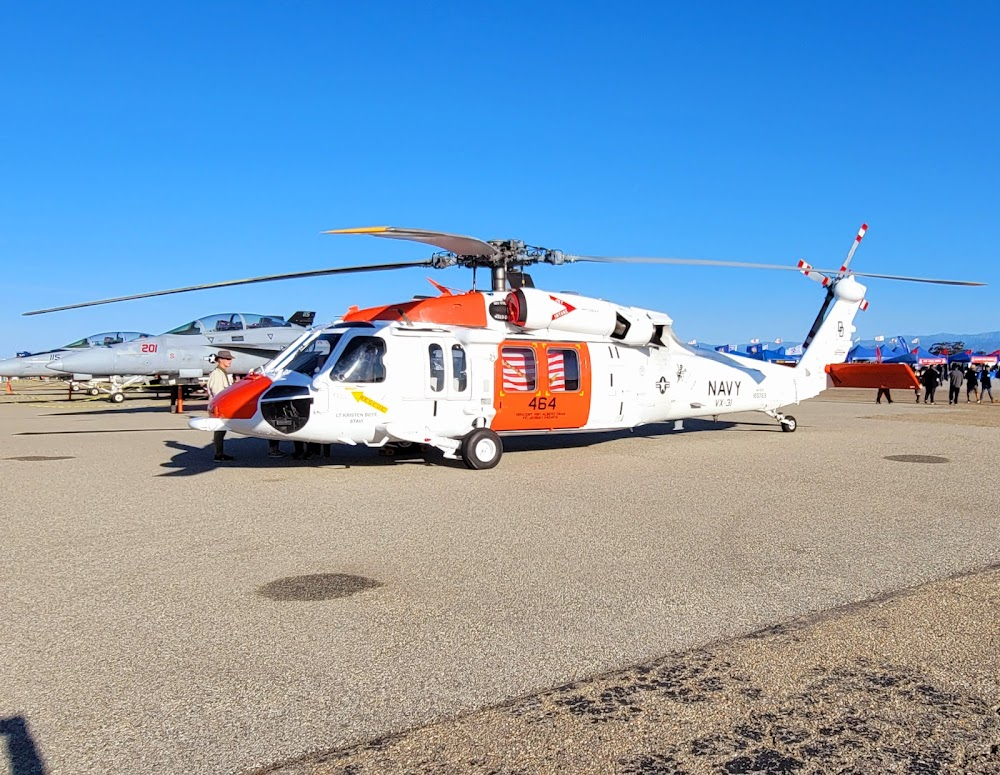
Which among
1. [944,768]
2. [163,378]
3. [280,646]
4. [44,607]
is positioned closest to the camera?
[944,768]

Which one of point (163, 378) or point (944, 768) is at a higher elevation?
point (163, 378)

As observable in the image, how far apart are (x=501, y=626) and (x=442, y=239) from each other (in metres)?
7.51

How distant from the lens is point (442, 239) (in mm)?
11680

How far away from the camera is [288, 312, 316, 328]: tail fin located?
85.4 feet

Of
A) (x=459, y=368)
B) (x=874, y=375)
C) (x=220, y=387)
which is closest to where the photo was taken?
(x=459, y=368)

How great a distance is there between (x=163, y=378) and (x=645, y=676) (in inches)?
976

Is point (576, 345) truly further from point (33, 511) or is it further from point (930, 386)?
point (930, 386)

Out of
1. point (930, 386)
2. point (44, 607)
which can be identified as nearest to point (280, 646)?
point (44, 607)

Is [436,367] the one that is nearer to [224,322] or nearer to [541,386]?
[541,386]

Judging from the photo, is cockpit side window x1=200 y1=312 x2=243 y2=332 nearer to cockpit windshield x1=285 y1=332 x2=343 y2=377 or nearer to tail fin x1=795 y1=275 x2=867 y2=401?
cockpit windshield x1=285 y1=332 x2=343 y2=377

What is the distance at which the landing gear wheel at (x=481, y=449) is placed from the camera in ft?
40.3

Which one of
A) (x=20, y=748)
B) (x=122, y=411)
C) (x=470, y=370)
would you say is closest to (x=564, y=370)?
(x=470, y=370)

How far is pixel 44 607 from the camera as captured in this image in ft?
18.1

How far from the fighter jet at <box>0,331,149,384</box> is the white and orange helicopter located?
1916 cm
